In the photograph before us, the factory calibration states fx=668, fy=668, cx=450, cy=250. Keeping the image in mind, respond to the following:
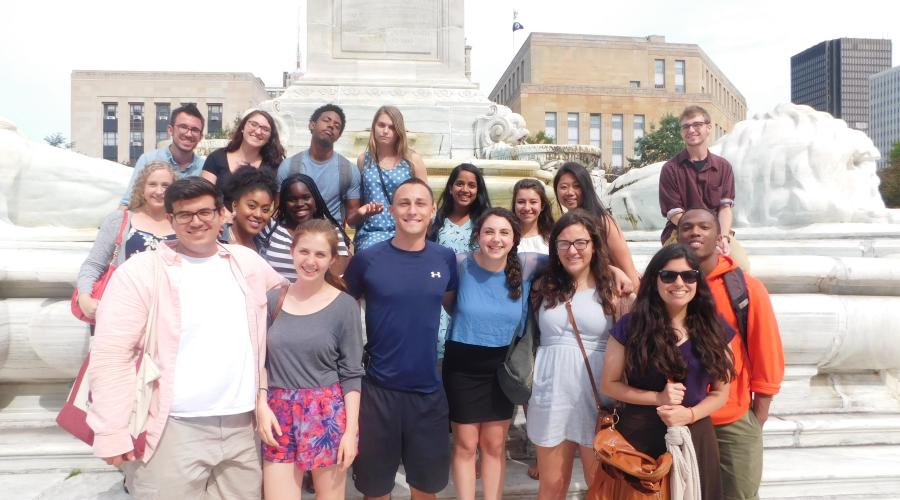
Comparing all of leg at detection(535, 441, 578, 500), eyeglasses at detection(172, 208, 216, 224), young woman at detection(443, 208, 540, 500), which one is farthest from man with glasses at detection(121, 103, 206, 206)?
leg at detection(535, 441, 578, 500)

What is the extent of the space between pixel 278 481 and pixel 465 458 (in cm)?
81

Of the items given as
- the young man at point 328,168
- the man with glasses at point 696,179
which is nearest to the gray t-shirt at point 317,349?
the young man at point 328,168

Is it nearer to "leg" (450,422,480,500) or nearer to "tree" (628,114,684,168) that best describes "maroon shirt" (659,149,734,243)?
"leg" (450,422,480,500)

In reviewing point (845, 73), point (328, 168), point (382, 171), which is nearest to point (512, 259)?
point (382, 171)

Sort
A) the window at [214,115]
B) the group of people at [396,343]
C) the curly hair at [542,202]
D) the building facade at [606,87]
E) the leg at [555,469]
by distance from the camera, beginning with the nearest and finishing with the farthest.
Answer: the group of people at [396,343], the leg at [555,469], the curly hair at [542,202], the window at [214,115], the building facade at [606,87]

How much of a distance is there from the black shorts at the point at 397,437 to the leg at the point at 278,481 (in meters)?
0.30

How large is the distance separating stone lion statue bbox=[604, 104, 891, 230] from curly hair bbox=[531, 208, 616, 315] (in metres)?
4.33

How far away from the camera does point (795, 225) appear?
6402 mm

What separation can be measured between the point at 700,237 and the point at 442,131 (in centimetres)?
577

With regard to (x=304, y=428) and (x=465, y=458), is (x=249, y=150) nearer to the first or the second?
(x=304, y=428)

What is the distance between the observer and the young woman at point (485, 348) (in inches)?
114

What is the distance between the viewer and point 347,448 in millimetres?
2600

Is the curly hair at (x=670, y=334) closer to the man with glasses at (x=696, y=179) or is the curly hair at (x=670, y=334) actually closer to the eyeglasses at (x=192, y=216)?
the man with glasses at (x=696, y=179)

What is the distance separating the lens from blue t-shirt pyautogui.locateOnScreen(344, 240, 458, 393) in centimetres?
276
